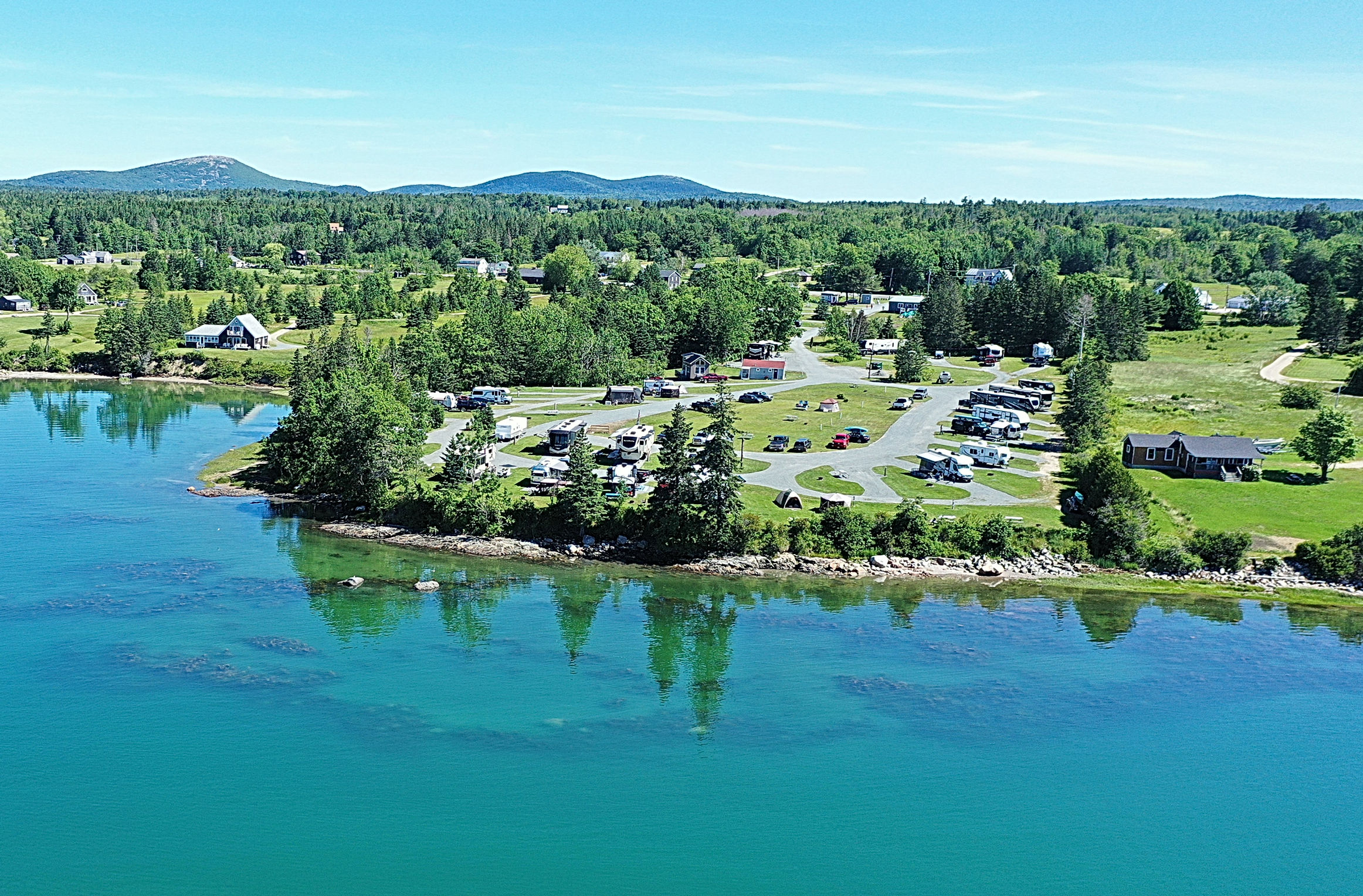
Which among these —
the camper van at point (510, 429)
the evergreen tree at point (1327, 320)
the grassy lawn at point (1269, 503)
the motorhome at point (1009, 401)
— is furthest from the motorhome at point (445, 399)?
the evergreen tree at point (1327, 320)

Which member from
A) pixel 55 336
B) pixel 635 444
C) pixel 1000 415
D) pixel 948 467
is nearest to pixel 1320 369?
pixel 1000 415

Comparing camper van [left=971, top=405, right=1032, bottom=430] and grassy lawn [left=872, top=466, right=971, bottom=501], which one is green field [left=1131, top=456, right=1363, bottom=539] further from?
grassy lawn [left=872, top=466, right=971, bottom=501]

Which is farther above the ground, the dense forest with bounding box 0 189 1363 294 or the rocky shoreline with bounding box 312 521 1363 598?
the dense forest with bounding box 0 189 1363 294

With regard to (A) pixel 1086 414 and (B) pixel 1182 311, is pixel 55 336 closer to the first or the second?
(A) pixel 1086 414

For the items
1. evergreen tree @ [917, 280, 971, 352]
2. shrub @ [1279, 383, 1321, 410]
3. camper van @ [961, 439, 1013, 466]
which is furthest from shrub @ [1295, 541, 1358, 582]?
evergreen tree @ [917, 280, 971, 352]

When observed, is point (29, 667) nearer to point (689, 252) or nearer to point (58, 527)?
point (58, 527)

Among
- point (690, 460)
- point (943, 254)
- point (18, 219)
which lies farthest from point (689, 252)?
point (690, 460)

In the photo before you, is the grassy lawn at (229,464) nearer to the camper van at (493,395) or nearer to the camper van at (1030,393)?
the camper van at (493,395)
